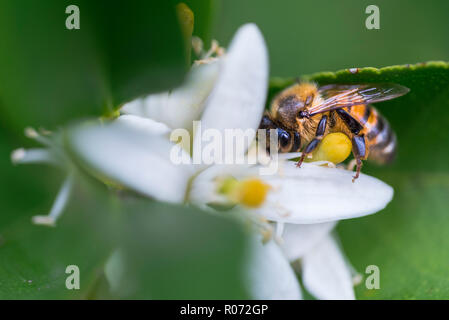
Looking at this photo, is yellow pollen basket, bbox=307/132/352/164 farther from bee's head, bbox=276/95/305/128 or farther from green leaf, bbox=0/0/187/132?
green leaf, bbox=0/0/187/132

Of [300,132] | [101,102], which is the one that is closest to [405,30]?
[300,132]

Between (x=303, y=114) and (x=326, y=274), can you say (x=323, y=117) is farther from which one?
(x=326, y=274)

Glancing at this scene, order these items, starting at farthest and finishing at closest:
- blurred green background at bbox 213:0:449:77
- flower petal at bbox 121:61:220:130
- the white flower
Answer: blurred green background at bbox 213:0:449:77
flower petal at bbox 121:61:220:130
the white flower

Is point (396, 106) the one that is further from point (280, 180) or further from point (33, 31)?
point (33, 31)

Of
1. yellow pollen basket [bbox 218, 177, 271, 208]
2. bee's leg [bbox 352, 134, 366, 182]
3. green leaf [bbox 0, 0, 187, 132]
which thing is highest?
green leaf [bbox 0, 0, 187, 132]

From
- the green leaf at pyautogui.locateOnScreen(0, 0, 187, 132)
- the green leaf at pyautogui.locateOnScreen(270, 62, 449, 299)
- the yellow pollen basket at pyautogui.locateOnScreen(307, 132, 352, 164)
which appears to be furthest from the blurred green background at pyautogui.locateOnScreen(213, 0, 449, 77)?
the green leaf at pyautogui.locateOnScreen(0, 0, 187, 132)

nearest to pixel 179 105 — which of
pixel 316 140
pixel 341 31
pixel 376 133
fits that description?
pixel 316 140
